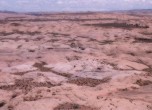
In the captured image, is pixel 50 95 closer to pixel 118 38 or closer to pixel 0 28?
pixel 118 38

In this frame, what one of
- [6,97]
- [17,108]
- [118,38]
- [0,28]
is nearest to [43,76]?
[6,97]

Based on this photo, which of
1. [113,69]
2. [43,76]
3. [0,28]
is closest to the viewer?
[43,76]

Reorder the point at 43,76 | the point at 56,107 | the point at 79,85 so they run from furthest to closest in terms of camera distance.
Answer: the point at 43,76
the point at 79,85
the point at 56,107

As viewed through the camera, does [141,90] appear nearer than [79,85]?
Yes

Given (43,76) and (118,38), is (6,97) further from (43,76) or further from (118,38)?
(118,38)

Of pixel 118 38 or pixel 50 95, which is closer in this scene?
pixel 50 95

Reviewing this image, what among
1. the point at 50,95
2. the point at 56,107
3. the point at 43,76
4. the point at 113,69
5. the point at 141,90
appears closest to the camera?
the point at 56,107

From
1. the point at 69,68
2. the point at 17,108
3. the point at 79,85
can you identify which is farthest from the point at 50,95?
the point at 69,68

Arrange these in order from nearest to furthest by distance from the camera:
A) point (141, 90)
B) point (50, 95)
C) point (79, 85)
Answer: point (50, 95), point (141, 90), point (79, 85)

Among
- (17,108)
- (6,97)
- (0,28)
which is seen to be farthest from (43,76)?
(0,28)
